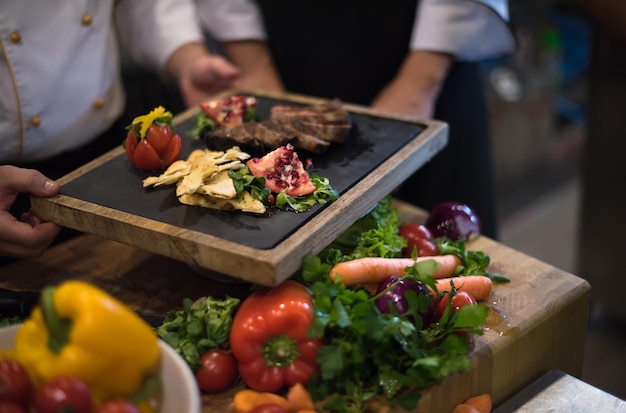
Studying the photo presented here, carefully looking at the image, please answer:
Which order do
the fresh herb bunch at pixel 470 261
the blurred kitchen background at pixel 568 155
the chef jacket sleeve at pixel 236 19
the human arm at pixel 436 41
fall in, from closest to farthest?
the fresh herb bunch at pixel 470 261 → the human arm at pixel 436 41 → the chef jacket sleeve at pixel 236 19 → the blurred kitchen background at pixel 568 155

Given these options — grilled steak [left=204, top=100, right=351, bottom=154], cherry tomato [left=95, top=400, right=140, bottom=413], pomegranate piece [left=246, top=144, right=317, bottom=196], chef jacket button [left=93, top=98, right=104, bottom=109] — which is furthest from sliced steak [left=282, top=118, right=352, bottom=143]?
cherry tomato [left=95, top=400, right=140, bottom=413]

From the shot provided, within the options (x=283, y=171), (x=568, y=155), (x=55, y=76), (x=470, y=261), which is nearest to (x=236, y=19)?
(x=55, y=76)

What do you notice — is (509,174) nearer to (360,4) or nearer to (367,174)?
(360,4)

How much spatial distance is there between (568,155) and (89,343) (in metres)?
3.27

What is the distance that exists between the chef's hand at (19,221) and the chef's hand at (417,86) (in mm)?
908

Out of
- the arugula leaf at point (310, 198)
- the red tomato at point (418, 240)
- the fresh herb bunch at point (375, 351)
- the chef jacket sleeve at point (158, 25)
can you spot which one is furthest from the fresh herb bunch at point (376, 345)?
the chef jacket sleeve at point (158, 25)

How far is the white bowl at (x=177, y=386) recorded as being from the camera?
89 cm

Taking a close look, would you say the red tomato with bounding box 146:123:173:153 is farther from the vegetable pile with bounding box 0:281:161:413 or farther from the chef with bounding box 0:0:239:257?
the vegetable pile with bounding box 0:281:161:413

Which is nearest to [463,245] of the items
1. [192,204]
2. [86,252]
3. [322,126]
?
[322,126]

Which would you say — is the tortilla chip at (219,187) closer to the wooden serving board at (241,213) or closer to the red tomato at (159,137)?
the wooden serving board at (241,213)

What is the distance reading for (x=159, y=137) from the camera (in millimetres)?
1351

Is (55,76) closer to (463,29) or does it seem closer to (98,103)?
(98,103)

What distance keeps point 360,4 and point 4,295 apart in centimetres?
118

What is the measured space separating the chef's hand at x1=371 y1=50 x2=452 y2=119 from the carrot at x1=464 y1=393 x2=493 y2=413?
0.89m
